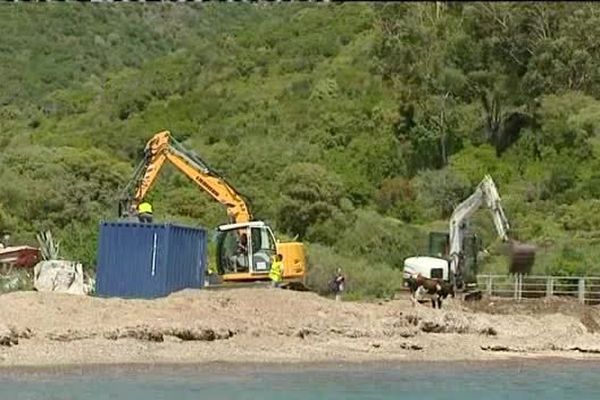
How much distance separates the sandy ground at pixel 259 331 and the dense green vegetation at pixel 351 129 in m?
9.62

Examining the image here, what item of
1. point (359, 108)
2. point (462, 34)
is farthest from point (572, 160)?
point (359, 108)

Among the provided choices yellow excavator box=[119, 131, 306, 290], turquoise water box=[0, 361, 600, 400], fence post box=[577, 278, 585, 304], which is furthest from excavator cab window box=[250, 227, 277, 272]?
fence post box=[577, 278, 585, 304]

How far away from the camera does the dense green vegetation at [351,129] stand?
55.4 m

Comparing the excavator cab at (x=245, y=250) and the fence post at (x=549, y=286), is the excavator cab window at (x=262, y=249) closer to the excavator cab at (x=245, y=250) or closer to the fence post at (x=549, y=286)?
the excavator cab at (x=245, y=250)

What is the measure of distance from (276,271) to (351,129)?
127ft

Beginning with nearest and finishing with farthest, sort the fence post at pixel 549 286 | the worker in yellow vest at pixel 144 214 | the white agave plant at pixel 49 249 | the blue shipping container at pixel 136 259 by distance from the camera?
the blue shipping container at pixel 136 259 → the worker in yellow vest at pixel 144 214 → the white agave plant at pixel 49 249 → the fence post at pixel 549 286

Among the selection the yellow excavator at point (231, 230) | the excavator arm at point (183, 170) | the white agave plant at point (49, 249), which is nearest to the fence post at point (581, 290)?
the yellow excavator at point (231, 230)

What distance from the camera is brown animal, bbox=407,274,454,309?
36906 millimetres

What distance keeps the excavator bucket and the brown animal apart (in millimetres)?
6895

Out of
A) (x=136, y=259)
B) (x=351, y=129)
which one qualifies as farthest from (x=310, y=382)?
(x=351, y=129)

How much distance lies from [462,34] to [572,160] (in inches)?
→ 472

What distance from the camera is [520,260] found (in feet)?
146

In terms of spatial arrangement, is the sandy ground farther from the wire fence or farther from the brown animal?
the wire fence

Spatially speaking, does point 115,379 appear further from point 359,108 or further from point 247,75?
point 247,75
